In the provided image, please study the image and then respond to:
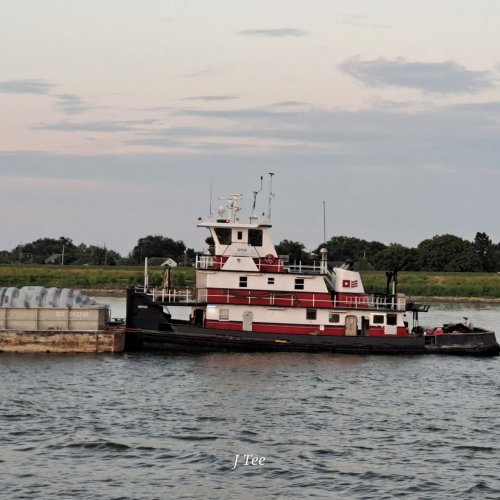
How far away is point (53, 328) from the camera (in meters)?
46.5

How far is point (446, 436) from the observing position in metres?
31.3

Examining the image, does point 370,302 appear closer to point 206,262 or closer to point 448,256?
point 206,262

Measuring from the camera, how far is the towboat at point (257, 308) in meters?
47.4

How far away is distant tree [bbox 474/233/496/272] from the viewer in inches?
5984

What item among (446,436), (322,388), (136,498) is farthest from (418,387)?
(136,498)

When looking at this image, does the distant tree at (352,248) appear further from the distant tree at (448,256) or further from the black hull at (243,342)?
the black hull at (243,342)

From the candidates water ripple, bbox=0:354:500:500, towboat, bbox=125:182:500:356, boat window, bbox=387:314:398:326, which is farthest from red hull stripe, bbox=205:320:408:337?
boat window, bbox=387:314:398:326

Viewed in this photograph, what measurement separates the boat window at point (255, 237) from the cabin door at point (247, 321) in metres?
3.13

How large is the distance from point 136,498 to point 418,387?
18.1 m

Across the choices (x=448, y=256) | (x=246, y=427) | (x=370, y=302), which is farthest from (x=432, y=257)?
(x=246, y=427)

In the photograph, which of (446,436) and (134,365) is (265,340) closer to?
(134,365)

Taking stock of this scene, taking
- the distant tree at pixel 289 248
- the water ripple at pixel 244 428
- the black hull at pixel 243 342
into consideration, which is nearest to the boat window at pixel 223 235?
the black hull at pixel 243 342

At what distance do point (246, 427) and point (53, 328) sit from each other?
17123 millimetres

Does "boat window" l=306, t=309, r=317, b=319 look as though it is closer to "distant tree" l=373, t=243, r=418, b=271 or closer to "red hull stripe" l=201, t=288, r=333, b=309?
"red hull stripe" l=201, t=288, r=333, b=309
